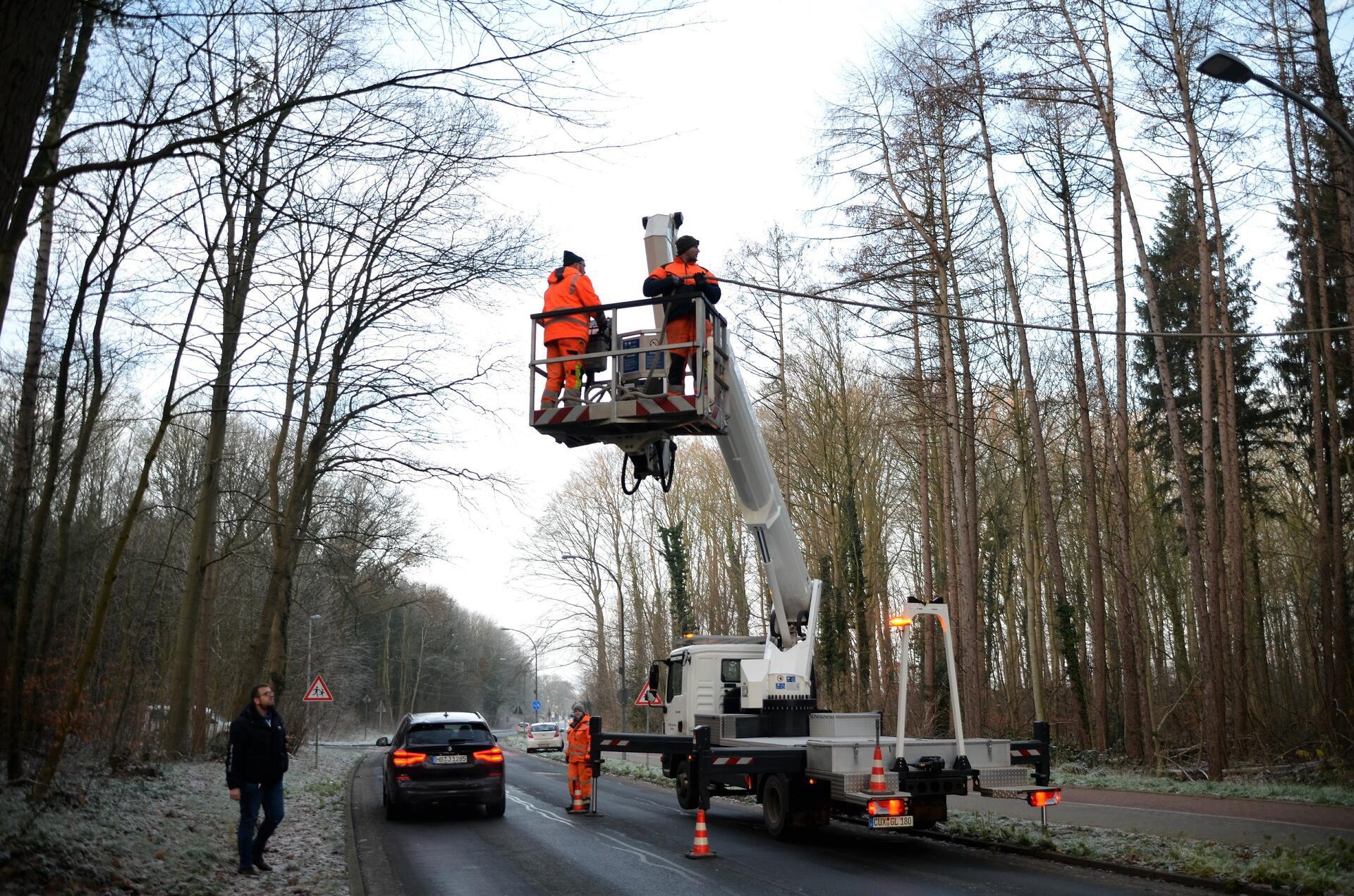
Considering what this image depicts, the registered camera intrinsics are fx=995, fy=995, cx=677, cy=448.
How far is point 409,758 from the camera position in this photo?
572 inches

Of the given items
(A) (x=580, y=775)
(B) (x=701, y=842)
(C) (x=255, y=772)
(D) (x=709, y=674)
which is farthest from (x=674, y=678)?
(C) (x=255, y=772)

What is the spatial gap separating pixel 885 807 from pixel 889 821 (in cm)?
15

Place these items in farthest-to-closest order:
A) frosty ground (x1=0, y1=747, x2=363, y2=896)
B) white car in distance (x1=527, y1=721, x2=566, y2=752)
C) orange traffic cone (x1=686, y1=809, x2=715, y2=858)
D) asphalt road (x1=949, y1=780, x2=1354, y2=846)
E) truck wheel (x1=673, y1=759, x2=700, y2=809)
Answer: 1. white car in distance (x1=527, y1=721, x2=566, y2=752)
2. truck wheel (x1=673, y1=759, x2=700, y2=809)
3. asphalt road (x1=949, y1=780, x2=1354, y2=846)
4. orange traffic cone (x1=686, y1=809, x2=715, y2=858)
5. frosty ground (x1=0, y1=747, x2=363, y2=896)

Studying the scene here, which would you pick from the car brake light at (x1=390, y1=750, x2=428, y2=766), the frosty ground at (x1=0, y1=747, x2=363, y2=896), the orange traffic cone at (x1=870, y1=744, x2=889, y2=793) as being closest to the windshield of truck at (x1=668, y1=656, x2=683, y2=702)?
the car brake light at (x1=390, y1=750, x2=428, y2=766)

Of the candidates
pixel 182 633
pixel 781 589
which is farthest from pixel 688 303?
pixel 182 633

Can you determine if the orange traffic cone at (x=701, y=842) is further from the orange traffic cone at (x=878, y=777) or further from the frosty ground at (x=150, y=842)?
the frosty ground at (x=150, y=842)

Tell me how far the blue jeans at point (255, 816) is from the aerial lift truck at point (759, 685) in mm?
4256

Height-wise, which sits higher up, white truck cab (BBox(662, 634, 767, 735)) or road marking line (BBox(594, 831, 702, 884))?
white truck cab (BBox(662, 634, 767, 735))

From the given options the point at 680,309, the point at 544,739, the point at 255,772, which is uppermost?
the point at 680,309

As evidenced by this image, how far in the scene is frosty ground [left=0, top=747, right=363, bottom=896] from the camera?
7.22 m

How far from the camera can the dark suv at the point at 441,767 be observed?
568 inches

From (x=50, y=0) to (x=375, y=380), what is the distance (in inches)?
565

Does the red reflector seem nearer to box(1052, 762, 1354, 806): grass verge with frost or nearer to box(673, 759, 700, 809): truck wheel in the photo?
box(673, 759, 700, 809): truck wheel

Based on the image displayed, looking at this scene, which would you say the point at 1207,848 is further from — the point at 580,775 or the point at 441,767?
the point at 441,767
